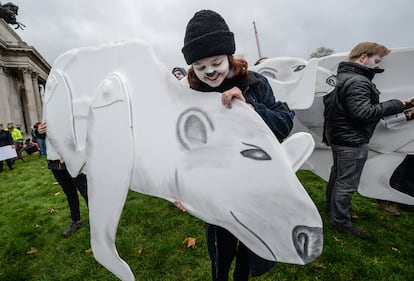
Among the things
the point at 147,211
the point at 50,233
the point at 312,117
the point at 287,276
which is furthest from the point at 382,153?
the point at 50,233

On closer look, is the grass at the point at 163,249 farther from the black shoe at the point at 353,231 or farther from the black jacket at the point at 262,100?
the black jacket at the point at 262,100

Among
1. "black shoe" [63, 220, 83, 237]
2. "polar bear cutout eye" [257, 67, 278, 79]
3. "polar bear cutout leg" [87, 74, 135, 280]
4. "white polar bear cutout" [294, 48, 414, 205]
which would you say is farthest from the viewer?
"black shoe" [63, 220, 83, 237]

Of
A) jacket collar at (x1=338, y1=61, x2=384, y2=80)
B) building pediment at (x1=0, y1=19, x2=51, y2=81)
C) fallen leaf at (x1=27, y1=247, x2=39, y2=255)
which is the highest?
building pediment at (x1=0, y1=19, x2=51, y2=81)

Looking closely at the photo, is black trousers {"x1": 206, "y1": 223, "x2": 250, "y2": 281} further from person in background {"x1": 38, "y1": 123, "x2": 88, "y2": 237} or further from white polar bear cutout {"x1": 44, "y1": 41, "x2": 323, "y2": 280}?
person in background {"x1": 38, "y1": 123, "x2": 88, "y2": 237}

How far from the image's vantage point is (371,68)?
8.03ft

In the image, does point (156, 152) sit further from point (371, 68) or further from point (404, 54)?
point (404, 54)

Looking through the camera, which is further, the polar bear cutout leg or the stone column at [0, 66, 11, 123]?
the stone column at [0, 66, 11, 123]

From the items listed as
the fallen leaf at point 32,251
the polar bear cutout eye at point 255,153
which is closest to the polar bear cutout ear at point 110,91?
the polar bear cutout eye at point 255,153

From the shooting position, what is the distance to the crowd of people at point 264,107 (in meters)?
1.14

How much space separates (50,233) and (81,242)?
735mm

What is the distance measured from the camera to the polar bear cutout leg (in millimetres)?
1295

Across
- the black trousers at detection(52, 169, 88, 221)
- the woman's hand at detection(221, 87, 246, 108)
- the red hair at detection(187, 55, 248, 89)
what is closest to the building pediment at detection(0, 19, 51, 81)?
the black trousers at detection(52, 169, 88, 221)

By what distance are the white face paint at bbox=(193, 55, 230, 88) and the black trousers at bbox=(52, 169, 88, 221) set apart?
2.30m

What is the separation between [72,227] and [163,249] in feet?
4.77
